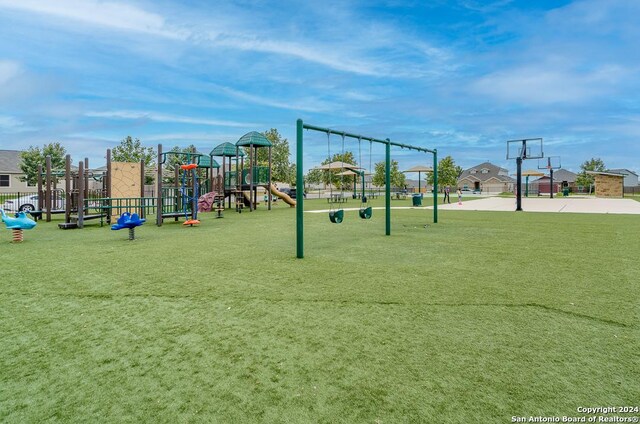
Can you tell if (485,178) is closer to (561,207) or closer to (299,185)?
(561,207)

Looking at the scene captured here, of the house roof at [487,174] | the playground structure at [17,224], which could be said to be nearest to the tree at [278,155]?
the playground structure at [17,224]

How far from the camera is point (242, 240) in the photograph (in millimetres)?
8961

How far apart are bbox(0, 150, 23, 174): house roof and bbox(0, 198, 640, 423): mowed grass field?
4768cm

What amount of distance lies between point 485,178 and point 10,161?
88662mm

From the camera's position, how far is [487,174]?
90000 millimetres

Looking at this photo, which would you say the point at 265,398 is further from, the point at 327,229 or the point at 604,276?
the point at 327,229

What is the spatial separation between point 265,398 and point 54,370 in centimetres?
159

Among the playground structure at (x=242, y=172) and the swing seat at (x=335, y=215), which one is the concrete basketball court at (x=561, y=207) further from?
the swing seat at (x=335, y=215)

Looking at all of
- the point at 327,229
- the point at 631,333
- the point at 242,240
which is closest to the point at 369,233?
the point at 327,229

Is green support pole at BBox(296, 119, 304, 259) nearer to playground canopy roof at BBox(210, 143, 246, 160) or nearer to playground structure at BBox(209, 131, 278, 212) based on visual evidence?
playground structure at BBox(209, 131, 278, 212)

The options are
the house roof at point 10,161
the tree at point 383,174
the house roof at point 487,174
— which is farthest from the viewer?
the house roof at point 487,174

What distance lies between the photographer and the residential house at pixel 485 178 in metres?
82.9

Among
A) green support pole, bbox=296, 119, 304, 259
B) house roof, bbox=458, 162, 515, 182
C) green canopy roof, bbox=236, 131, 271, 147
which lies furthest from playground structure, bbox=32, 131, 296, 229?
house roof, bbox=458, 162, 515, 182

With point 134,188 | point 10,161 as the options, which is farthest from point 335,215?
point 10,161
